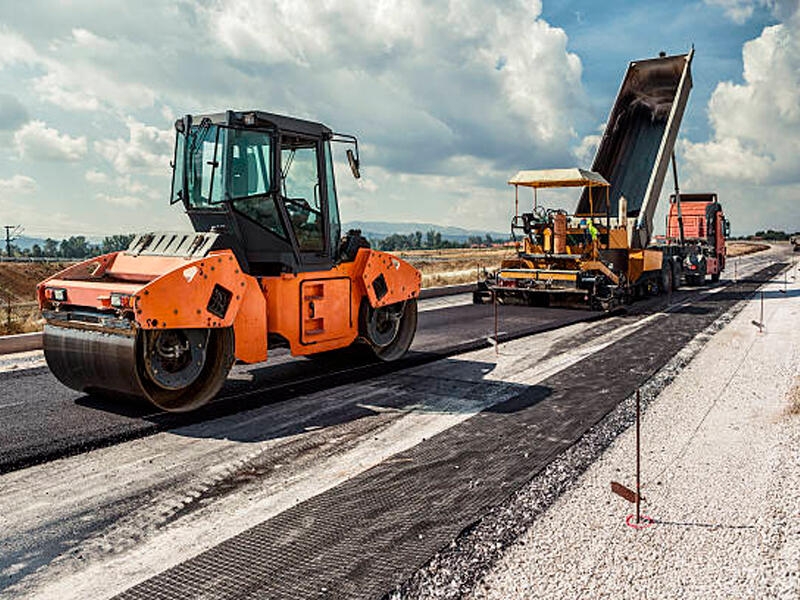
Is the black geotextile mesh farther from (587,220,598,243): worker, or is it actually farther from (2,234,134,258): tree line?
(2,234,134,258): tree line

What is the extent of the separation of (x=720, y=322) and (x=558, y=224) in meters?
3.99

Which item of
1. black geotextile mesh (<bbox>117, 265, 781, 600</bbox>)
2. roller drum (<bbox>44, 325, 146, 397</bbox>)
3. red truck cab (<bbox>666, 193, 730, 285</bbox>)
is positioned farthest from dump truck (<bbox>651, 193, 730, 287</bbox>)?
roller drum (<bbox>44, 325, 146, 397</bbox>)

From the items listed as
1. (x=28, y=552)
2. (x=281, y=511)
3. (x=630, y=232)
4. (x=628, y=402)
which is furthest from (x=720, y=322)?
(x=28, y=552)

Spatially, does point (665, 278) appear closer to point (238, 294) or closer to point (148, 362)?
point (238, 294)

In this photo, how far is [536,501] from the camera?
13.3ft

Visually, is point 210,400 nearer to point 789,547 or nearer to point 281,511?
point 281,511

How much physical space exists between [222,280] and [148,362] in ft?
3.12

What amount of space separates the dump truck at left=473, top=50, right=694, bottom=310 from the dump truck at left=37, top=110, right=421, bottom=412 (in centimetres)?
719

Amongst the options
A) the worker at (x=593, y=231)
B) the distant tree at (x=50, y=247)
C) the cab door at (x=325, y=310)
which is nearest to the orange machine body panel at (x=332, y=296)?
the cab door at (x=325, y=310)

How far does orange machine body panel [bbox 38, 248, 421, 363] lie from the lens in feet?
17.8

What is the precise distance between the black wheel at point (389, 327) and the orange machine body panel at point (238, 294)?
0.16 m

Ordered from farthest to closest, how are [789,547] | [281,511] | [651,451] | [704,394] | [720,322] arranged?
[720,322]
[704,394]
[651,451]
[281,511]
[789,547]

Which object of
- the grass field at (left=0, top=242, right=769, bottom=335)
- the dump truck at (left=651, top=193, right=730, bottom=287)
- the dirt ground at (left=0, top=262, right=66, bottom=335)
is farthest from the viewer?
the dirt ground at (left=0, top=262, right=66, bottom=335)

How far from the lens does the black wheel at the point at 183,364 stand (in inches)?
219
